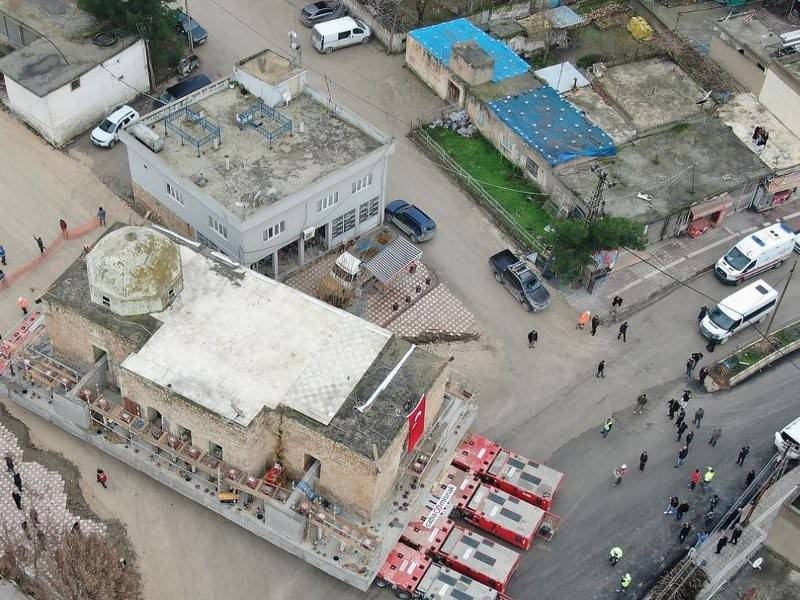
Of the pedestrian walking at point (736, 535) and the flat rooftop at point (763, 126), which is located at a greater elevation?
the flat rooftop at point (763, 126)

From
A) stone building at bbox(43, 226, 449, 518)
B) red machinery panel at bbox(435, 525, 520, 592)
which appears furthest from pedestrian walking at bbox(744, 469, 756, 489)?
stone building at bbox(43, 226, 449, 518)

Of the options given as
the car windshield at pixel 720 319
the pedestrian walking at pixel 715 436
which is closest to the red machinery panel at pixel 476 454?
the pedestrian walking at pixel 715 436

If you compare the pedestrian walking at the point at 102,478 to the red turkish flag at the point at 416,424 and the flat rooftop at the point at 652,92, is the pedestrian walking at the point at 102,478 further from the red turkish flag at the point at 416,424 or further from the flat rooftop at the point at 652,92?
the flat rooftop at the point at 652,92

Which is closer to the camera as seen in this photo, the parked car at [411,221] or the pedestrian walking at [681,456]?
the pedestrian walking at [681,456]

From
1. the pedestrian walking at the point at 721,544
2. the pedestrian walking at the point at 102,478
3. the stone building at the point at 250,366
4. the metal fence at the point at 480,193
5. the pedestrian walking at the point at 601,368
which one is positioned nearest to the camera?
the stone building at the point at 250,366

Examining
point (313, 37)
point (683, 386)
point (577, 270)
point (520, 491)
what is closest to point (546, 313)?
point (577, 270)

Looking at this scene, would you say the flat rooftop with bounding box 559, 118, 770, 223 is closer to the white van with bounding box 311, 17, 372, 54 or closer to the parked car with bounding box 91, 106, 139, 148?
the white van with bounding box 311, 17, 372, 54

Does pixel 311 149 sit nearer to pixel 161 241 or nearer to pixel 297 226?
pixel 297 226

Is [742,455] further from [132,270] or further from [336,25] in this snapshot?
[336,25]

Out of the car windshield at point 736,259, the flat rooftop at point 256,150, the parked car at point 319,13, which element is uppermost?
the flat rooftop at point 256,150
